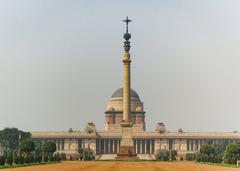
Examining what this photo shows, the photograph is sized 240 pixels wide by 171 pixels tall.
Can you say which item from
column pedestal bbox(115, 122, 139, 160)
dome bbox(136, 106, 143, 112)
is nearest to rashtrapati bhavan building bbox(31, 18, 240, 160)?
dome bbox(136, 106, 143, 112)

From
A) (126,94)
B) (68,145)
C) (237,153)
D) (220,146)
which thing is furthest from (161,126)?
(237,153)

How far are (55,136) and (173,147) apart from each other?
37.6 metres

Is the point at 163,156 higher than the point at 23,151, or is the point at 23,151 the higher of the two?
the point at 23,151

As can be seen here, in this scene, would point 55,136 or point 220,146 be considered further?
point 55,136

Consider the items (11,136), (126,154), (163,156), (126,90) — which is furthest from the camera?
(11,136)

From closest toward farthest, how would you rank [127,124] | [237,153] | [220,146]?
1. [237,153]
2. [127,124]
3. [220,146]

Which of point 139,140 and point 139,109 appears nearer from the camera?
point 139,140

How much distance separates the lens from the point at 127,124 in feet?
422

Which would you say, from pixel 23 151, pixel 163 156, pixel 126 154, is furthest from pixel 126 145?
pixel 23 151

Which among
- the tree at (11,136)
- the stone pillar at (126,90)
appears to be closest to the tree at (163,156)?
the stone pillar at (126,90)

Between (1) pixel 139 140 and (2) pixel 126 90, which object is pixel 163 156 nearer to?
(2) pixel 126 90

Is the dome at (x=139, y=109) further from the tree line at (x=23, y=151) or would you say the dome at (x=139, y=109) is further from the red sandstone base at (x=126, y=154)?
the red sandstone base at (x=126, y=154)

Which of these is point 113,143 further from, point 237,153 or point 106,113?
point 237,153

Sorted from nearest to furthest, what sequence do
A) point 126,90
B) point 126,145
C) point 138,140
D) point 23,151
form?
point 23,151 → point 126,145 → point 126,90 → point 138,140
